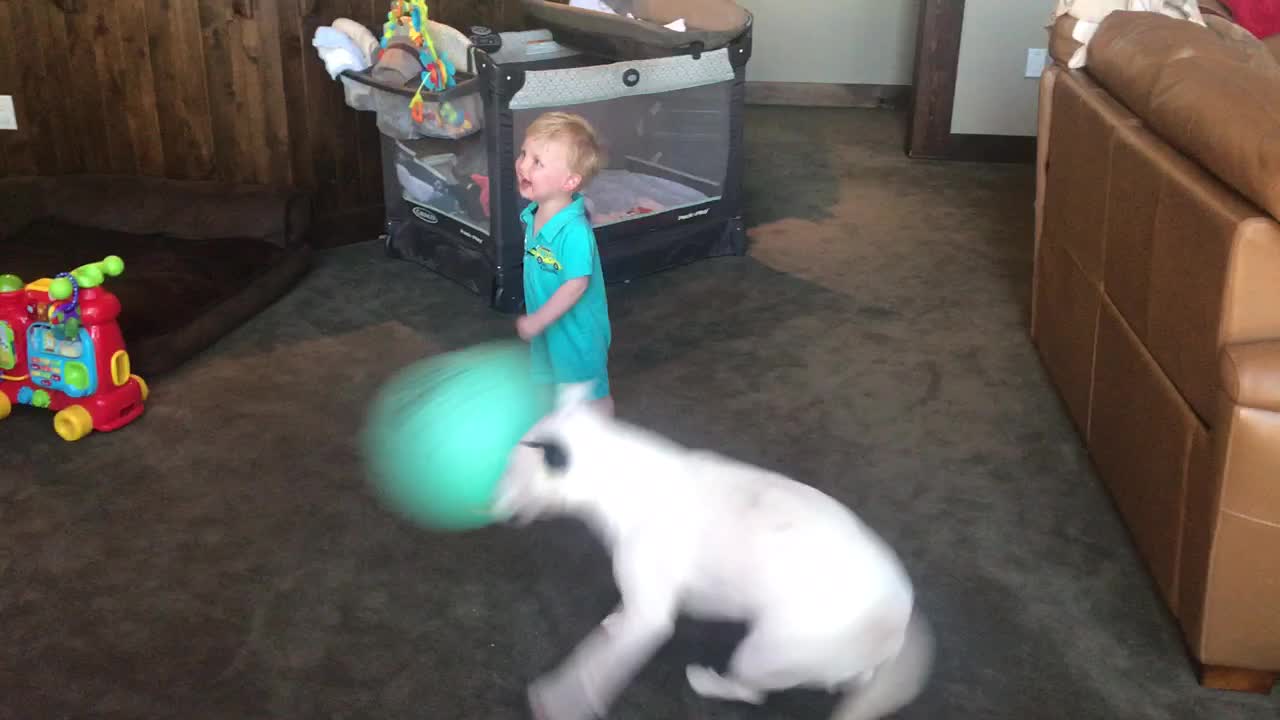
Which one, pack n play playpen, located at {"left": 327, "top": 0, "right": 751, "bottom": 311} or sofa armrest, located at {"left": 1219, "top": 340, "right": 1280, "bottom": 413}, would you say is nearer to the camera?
sofa armrest, located at {"left": 1219, "top": 340, "right": 1280, "bottom": 413}

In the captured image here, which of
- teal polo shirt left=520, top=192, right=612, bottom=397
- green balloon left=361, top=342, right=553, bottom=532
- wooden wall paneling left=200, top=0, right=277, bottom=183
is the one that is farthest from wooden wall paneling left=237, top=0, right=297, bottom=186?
teal polo shirt left=520, top=192, right=612, bottom=397

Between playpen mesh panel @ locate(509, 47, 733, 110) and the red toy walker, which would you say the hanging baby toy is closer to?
playpen mesh panel @ locate(509, 47, 733, 110)

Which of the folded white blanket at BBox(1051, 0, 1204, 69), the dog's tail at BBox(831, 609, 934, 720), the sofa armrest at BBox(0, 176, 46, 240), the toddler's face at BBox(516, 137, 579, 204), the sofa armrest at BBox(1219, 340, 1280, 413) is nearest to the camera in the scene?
the sofa armrest at BBox(1219, 340, 1280, 413)

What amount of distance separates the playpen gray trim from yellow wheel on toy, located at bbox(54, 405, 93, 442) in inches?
41.1

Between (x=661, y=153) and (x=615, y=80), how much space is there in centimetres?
41

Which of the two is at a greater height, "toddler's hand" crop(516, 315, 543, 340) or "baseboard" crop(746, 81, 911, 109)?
"toddler's hand" crop(516, 315, 543, 340)

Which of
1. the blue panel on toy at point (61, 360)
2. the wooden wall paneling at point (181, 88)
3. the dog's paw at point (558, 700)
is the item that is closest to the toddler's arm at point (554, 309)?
the dog's paw at point (558, 700)

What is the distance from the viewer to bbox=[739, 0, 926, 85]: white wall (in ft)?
18.3

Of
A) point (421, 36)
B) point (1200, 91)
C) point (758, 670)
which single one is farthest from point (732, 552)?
point (421, 36)

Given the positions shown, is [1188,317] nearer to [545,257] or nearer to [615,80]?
[545,257]

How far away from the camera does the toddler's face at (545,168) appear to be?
199 centimetres

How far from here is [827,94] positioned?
567 centimetres

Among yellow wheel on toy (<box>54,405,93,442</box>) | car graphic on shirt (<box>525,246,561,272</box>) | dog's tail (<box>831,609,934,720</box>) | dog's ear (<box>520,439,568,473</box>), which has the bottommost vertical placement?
dog's tail (<box>831,609,934,720</box>)

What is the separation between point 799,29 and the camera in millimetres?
5637
